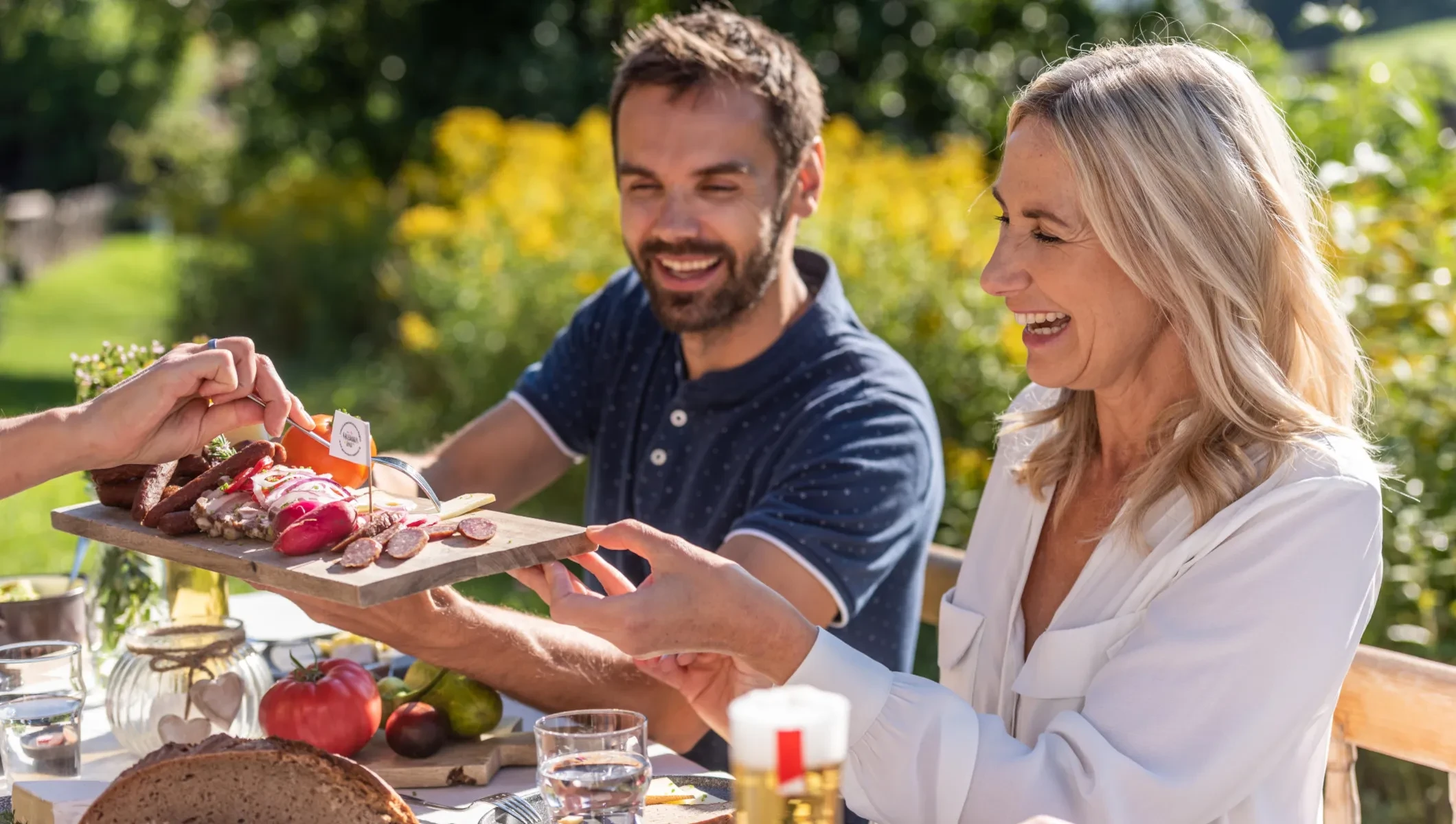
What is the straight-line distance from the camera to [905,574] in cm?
308

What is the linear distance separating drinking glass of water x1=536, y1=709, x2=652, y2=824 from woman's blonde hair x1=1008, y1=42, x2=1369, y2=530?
0.88 m

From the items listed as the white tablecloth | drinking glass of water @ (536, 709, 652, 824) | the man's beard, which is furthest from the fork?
the man's beard

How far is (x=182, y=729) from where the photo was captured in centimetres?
229

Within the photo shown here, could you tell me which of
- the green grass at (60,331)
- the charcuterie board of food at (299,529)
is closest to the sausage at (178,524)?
the charcuterie board of food at (299,529)

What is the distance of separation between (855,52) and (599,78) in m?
1.78

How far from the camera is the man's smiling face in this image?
3.18 meters

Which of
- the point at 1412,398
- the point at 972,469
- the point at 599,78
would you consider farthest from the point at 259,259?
the point at 1412,398

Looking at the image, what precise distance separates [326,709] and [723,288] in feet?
4.53

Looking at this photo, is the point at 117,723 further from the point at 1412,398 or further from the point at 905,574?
the point at 1412,398

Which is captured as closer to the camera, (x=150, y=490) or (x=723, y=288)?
(x=150, y=490)

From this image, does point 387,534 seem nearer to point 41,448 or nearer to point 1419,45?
point 41,448

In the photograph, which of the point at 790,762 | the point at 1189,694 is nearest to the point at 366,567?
the point at 790,762

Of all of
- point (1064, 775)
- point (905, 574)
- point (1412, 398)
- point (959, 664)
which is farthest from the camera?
point (1412, 398)

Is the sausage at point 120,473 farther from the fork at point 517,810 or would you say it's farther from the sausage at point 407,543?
the fork at point 517,810
